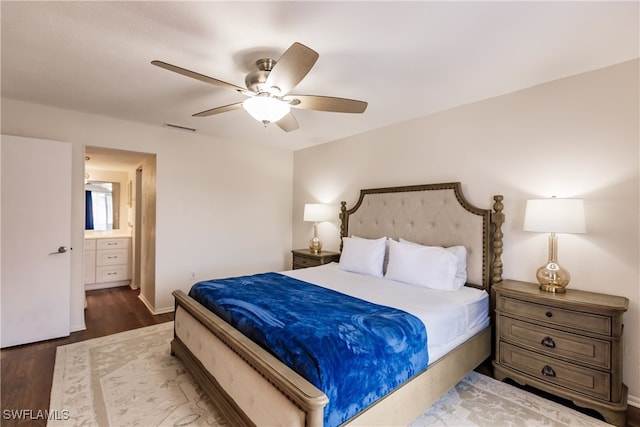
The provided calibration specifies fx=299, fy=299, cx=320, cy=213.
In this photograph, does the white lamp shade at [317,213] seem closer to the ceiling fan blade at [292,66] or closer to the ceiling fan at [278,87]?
the ceiling fan at [278,87]

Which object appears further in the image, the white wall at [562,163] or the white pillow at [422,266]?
the white pillow at [422,266]

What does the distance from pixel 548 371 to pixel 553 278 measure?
Result: 0.68m

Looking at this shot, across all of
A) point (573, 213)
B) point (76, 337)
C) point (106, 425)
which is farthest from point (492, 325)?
point (76, 337)

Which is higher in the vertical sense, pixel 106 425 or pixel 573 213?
→ pixel 573 213

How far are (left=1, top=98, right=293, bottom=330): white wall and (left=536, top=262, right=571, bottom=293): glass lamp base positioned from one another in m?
3.76

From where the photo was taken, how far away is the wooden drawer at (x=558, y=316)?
6.55 ft

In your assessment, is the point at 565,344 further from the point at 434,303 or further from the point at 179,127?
the point at 179,127

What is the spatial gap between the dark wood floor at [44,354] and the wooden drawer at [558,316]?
3.40m

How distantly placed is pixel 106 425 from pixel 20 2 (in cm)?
251

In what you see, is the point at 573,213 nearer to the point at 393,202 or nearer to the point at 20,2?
the point at 393,202

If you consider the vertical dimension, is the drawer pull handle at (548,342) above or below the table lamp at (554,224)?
below

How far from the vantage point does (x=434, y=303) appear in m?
2.31

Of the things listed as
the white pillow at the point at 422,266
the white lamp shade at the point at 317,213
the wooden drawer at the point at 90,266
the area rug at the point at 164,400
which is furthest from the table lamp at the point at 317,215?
the wooden drawer at the point at 90,266

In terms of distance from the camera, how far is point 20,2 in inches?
63.5
